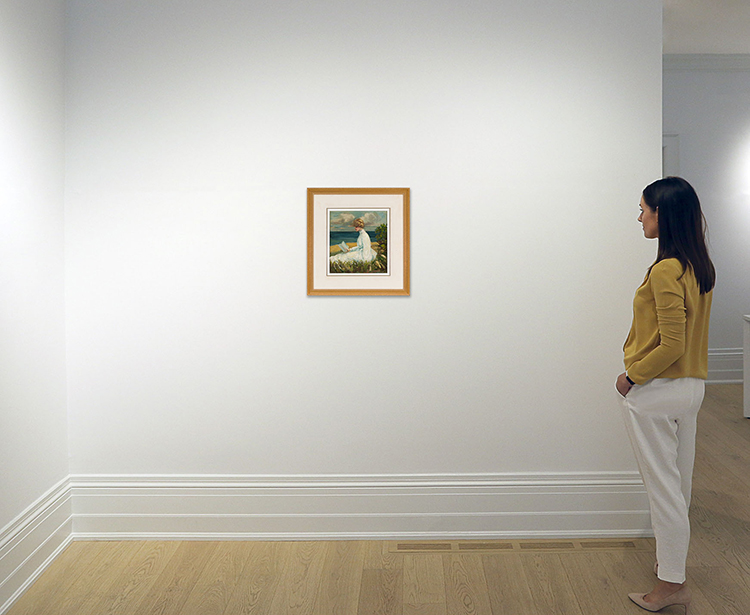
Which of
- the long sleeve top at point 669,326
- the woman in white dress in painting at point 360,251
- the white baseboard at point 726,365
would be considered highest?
the woman in white dress in painting at point 360,251

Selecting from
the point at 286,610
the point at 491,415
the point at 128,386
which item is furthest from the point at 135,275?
the point at 491,415

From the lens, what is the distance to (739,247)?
20.1ft

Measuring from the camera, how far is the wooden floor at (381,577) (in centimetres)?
234

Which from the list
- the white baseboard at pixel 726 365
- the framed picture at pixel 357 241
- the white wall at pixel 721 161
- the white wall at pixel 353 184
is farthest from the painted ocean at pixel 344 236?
the white baseboard at pixel 726 365

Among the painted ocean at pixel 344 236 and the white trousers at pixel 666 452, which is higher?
the painted ocean at pixel 344 236

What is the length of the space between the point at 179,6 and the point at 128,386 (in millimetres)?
1805

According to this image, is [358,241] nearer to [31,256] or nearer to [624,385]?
[624,385]

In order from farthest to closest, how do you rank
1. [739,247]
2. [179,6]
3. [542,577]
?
[739,247] < [179,6] < [542,577]

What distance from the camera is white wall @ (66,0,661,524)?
282 cm

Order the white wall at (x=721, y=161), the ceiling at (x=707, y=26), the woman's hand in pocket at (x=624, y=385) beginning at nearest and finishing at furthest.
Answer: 1. the woman's hand in pocket at (x=624, y=385)
2. the ceiling at (x=707, y=26)
3. the white wall at (x=721, y=161)

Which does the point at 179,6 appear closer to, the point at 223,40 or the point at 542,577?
the point at 223,40

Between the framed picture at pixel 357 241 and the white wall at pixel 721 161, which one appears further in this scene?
the white wall at pixel 721 161

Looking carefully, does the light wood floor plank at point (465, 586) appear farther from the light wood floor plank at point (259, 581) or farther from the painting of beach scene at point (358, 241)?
the painting of beach scene at point (358, 241)

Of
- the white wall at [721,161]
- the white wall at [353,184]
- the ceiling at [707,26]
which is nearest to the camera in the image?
the white wall at [353,184]
